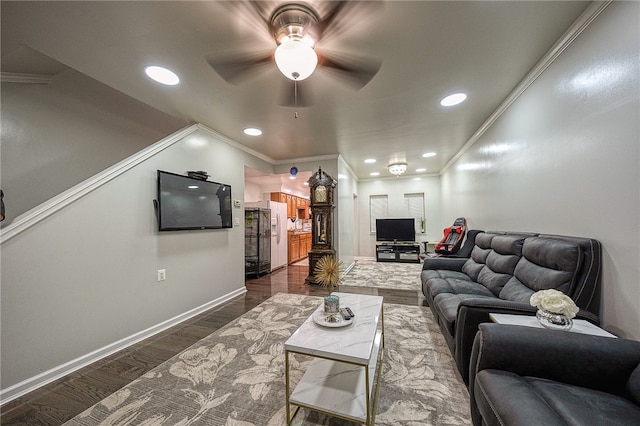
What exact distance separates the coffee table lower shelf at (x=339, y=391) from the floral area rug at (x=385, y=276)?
2.65 meters

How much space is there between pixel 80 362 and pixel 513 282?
3.72 meters

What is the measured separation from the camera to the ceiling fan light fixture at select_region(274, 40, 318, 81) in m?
1.41

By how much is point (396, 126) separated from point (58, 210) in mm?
3643

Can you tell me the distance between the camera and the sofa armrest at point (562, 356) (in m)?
1.00

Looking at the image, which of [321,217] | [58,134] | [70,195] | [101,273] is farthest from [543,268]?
[58,134]

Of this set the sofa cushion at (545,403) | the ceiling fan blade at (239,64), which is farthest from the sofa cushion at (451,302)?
the ceiling fan blade at (239,64)

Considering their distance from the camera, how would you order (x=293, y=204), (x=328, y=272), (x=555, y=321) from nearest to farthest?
(x=555, y=321) → (x=328, y=272) → (x=293, y=204)

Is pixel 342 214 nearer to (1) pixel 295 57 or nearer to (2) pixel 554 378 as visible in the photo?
(1) pixel 295 57

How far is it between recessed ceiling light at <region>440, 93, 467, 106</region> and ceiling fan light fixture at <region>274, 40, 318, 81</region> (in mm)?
1740

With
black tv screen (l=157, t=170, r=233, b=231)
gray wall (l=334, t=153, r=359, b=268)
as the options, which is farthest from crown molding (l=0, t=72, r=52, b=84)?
gray wall (l=334, t=153, r=359, b=268)

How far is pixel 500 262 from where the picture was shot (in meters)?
2.29

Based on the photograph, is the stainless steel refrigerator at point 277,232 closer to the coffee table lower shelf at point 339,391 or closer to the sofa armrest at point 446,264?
the sofa armrest at point 446,264

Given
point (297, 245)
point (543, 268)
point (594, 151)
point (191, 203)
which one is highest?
point (594, 151)

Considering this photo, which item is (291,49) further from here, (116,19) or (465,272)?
(465,272)
